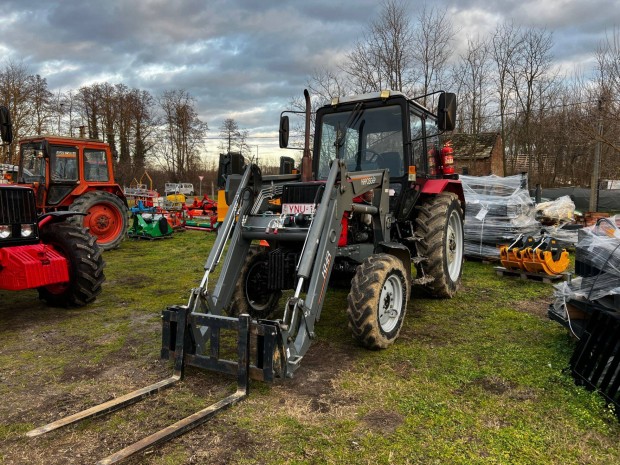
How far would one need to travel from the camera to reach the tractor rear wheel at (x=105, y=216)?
33.2 feet

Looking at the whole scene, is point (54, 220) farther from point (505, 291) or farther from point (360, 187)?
point (505, 291)

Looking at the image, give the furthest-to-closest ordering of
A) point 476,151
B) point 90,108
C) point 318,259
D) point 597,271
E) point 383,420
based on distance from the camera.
A: point 90,108
point 476,151
point 597,271
point 318,259
point 383,420

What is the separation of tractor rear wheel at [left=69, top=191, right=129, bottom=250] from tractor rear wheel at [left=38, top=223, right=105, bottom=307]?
15.6ft

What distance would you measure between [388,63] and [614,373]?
54.8 ft

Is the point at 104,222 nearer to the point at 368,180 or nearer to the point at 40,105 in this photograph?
the point at 368,180

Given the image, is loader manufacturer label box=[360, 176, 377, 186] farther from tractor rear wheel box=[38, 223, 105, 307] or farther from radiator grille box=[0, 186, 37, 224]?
radiator grille box=[0, 186, 37, 224]

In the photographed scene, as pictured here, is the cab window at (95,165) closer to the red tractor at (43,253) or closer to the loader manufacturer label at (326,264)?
the red tractor at (43,253)

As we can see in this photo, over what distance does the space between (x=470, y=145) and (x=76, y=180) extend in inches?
717

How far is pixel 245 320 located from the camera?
330 cm

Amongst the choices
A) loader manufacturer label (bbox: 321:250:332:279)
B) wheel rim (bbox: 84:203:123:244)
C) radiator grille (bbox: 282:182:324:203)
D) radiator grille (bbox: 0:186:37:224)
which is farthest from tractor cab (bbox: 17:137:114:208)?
loader manufacturer label (bbox: 321:250:332:279)

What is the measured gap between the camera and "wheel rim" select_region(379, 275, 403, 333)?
14.1 ft

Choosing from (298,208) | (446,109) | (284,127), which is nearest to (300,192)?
(298,208)

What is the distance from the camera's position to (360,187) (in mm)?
4566

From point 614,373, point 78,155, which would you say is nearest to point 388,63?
point 78,155
